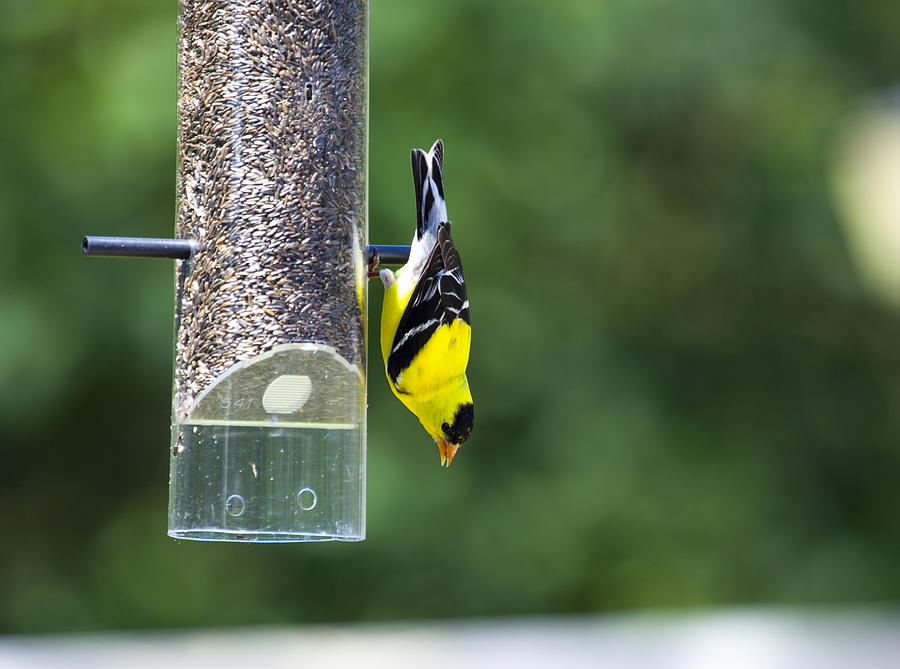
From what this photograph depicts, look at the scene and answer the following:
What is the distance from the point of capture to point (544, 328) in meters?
9.71

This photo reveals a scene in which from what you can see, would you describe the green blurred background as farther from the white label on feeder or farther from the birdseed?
the white label on feeder

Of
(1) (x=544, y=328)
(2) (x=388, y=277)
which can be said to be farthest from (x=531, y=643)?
(2) (x=388, y=277)

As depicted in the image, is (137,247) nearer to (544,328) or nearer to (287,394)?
(287,394)

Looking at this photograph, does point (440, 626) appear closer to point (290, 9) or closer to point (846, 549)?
point (846, 549)

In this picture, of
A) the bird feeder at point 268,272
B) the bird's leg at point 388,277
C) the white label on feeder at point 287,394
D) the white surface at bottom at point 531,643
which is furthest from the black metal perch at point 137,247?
the white surface at bottom at point 531,643

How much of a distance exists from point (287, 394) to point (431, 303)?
0.74 m

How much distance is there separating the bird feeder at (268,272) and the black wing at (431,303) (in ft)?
0.90

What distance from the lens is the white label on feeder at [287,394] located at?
324cm

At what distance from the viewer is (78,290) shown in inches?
320

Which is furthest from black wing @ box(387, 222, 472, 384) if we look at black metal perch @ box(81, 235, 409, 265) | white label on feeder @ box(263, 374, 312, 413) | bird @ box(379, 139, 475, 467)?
black metal perch @ box(81, 235, 409, 265)

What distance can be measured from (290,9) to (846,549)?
324 inches

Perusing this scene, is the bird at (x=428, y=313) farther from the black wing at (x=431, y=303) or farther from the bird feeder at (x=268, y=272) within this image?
the bird feeder at (x=268, y=272)

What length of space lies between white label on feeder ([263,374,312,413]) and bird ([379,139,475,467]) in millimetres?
641

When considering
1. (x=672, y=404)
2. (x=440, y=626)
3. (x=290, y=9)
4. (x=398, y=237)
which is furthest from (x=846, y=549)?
(x=290, y=9)
